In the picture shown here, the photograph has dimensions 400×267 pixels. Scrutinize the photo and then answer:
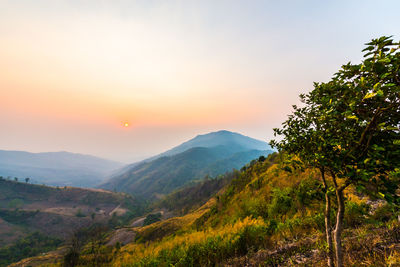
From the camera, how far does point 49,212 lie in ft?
460

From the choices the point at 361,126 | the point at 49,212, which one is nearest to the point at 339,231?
the point at 361,126

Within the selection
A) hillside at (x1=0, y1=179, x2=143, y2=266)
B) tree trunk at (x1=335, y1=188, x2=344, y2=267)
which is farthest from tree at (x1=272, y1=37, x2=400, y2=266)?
hillside at (x1=0, y1=179, x2=143, y2=266)

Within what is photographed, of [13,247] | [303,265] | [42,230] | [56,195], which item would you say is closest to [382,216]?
[303,265]

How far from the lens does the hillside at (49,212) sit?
103m

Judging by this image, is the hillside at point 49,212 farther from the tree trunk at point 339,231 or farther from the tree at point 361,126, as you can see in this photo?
the tree at point 361,126

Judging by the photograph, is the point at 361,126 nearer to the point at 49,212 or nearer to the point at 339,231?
the point at 339,231

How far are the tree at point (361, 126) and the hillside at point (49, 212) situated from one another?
440ft

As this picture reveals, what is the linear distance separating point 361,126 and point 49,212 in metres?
207

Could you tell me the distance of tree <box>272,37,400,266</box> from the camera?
2.34 meters

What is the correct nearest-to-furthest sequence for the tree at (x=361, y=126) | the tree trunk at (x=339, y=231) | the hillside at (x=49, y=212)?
1. the tree at (x=361, y=126)
2. the tree trunk at (x=339, y=231)
3. the hillside at (x=49, y=212)

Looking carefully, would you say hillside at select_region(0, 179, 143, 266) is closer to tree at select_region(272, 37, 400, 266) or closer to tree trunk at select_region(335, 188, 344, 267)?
tree trunk at select_region(335, 188, 344, 267)

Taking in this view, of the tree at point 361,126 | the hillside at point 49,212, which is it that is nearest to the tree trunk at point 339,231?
the tree at point 361,126

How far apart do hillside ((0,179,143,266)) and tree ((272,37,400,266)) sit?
440 ft

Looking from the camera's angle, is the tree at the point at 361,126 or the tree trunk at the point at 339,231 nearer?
the tree at the point at 361,126
